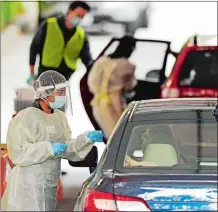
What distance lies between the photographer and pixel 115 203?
Result: 12.4ft

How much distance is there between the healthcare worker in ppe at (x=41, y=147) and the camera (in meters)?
4.96

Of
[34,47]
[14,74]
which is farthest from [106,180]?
[14,74]

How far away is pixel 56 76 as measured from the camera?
529 cm

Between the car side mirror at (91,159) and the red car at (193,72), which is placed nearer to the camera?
the car side mirror at (91,159)

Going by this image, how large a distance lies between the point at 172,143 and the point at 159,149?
14cm

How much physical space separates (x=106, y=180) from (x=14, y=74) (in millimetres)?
9196

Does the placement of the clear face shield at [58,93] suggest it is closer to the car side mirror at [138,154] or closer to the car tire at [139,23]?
the car side mirror at [138,154]

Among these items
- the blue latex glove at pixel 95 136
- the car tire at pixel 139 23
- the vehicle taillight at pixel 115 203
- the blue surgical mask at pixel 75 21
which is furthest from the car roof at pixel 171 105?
the car tire at pixel 139 23

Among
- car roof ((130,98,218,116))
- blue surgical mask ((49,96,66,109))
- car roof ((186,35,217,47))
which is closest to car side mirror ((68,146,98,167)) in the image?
blue surgical mask ((49,96,66,109))

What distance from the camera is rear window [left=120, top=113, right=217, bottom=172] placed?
4.20 metres

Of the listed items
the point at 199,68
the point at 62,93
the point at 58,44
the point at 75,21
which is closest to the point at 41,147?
the point at 62,93

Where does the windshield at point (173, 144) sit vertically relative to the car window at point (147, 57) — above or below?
above

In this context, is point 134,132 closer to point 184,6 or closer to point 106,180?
point 106,180

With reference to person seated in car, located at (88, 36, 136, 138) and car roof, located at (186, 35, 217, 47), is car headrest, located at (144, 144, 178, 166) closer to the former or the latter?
person seated in car, located at (88, 36, 136, 138)
